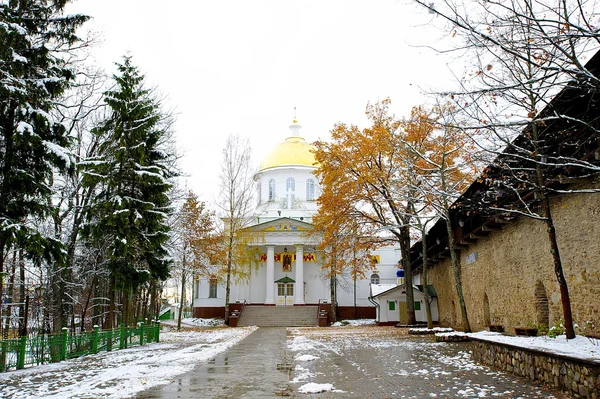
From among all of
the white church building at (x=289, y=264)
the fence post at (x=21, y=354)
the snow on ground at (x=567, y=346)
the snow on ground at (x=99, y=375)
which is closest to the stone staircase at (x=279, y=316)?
the white church building at (x=289, y=264)

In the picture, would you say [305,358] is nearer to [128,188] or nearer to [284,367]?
[284,367]

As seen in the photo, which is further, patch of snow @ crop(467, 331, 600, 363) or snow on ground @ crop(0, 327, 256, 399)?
snow on ground @ crop(0, 327, 256, 399)

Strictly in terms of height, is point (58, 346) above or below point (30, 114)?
below

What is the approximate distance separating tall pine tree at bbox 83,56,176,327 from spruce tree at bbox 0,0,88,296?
4137 mm

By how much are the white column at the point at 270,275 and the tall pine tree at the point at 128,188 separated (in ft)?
76.8

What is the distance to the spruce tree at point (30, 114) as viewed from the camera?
1167 cm

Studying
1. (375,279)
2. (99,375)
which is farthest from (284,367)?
(375,279)

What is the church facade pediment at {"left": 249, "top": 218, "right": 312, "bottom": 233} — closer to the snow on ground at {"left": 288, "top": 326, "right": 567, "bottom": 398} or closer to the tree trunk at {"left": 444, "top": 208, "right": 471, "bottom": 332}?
the tree trunk at {"left": 444, "top": 208, "right": 471, "bottom": 332}

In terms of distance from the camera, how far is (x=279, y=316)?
3850 centimetres

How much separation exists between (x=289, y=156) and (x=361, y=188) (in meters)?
27.8

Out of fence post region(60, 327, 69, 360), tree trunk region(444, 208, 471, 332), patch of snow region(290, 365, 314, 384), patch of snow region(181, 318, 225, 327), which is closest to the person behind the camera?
patch of snow region(290, 365, 314, 384)

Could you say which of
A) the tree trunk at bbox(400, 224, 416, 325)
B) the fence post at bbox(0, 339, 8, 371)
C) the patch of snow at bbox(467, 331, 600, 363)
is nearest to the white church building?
the tree trunk at bbox(400, 224, 416, 325)

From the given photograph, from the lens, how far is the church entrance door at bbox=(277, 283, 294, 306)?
44.5 m

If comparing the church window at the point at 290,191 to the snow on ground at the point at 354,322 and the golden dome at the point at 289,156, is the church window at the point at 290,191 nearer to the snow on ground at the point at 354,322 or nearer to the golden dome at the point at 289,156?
the golden dome at the point at 289,156
